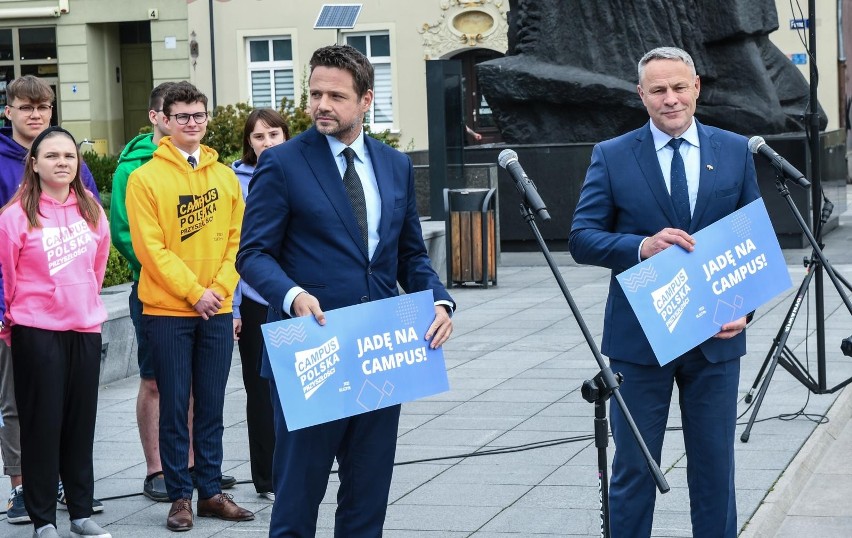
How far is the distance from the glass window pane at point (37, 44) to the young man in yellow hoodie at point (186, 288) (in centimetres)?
3120

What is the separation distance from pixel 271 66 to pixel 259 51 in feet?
1.69

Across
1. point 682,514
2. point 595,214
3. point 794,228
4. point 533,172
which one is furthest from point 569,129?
point 595,214

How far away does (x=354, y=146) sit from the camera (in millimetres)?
4512

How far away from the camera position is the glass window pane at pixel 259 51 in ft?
114

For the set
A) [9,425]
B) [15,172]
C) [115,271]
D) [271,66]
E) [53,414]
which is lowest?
[9,425]

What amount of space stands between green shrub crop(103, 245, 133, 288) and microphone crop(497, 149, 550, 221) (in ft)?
24.4

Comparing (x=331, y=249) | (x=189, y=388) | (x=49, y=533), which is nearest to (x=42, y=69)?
(x=189, y=388)

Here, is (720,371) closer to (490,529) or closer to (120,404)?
(490,529)

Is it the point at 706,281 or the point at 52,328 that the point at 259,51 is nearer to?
the point at 52,328

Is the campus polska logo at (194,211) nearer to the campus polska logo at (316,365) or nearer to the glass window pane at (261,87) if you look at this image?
the campus polska logo at (316,365)

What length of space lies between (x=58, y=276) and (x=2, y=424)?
2.47ft

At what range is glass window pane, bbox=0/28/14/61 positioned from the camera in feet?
120

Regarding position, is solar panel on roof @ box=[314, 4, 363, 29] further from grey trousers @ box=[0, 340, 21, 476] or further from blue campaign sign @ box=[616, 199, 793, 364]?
blue campaign sign @ box=[616, 199, 793, 364]

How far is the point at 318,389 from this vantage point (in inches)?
165
